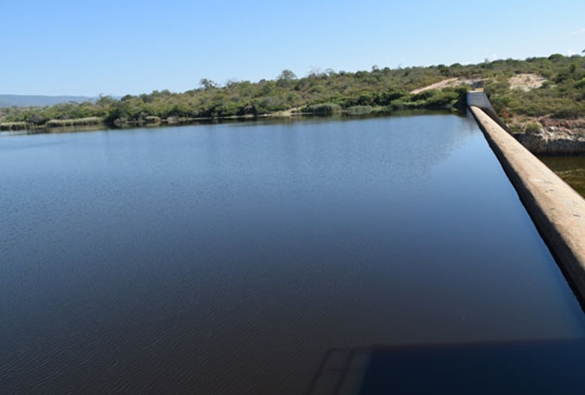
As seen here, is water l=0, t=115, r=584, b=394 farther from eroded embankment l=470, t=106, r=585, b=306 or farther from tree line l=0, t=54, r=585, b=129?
tree line l=0, t=54, r=585, b=129

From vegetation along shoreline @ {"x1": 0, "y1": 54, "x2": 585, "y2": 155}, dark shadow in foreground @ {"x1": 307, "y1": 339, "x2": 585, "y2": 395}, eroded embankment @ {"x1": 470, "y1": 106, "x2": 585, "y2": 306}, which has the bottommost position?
dark shadow in foreground @ {"x1": 307, "y1": 339, "x2": 585, "y2": 395}

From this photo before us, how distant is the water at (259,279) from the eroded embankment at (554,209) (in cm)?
30

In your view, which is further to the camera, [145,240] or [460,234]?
[145,240]

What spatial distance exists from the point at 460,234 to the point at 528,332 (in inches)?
152

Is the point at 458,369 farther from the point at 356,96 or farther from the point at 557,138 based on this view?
the point at 356,96

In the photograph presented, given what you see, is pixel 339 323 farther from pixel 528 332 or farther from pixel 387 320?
pixel 528 332

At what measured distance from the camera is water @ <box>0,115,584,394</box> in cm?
570

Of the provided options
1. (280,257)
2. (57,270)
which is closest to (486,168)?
(280,257)

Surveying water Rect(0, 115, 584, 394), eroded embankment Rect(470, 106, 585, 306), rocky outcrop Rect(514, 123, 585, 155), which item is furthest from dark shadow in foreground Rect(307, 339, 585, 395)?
rocky outcrop Rect(514, 123, 585, 155)

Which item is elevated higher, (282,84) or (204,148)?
(282,84)

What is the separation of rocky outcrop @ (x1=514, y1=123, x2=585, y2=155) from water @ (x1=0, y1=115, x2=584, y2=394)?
7.82m

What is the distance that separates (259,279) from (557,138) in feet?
63.1

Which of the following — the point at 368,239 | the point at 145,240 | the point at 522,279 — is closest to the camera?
the point at 522,279

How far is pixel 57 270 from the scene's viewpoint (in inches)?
356
